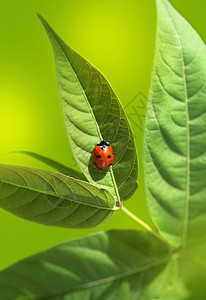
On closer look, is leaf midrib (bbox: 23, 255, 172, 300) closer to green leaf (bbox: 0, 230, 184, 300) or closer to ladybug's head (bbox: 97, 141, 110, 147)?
green leaf (bbox: 0, 230, 184, 300)

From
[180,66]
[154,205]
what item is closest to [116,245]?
[154,205]

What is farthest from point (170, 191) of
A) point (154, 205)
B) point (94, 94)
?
point (94, 94)

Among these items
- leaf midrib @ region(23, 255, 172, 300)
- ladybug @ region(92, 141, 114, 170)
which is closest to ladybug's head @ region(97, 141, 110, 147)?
ladybug @ region(92, 141, 114, 170)

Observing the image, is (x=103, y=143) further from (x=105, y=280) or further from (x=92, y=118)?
(x=105, y=280)

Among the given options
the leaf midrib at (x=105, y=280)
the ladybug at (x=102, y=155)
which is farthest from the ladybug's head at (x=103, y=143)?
the leaf midrib at (x=105, y=280)

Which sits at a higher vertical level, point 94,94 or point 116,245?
point 94,94

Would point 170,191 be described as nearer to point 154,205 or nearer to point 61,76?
point 154,205
